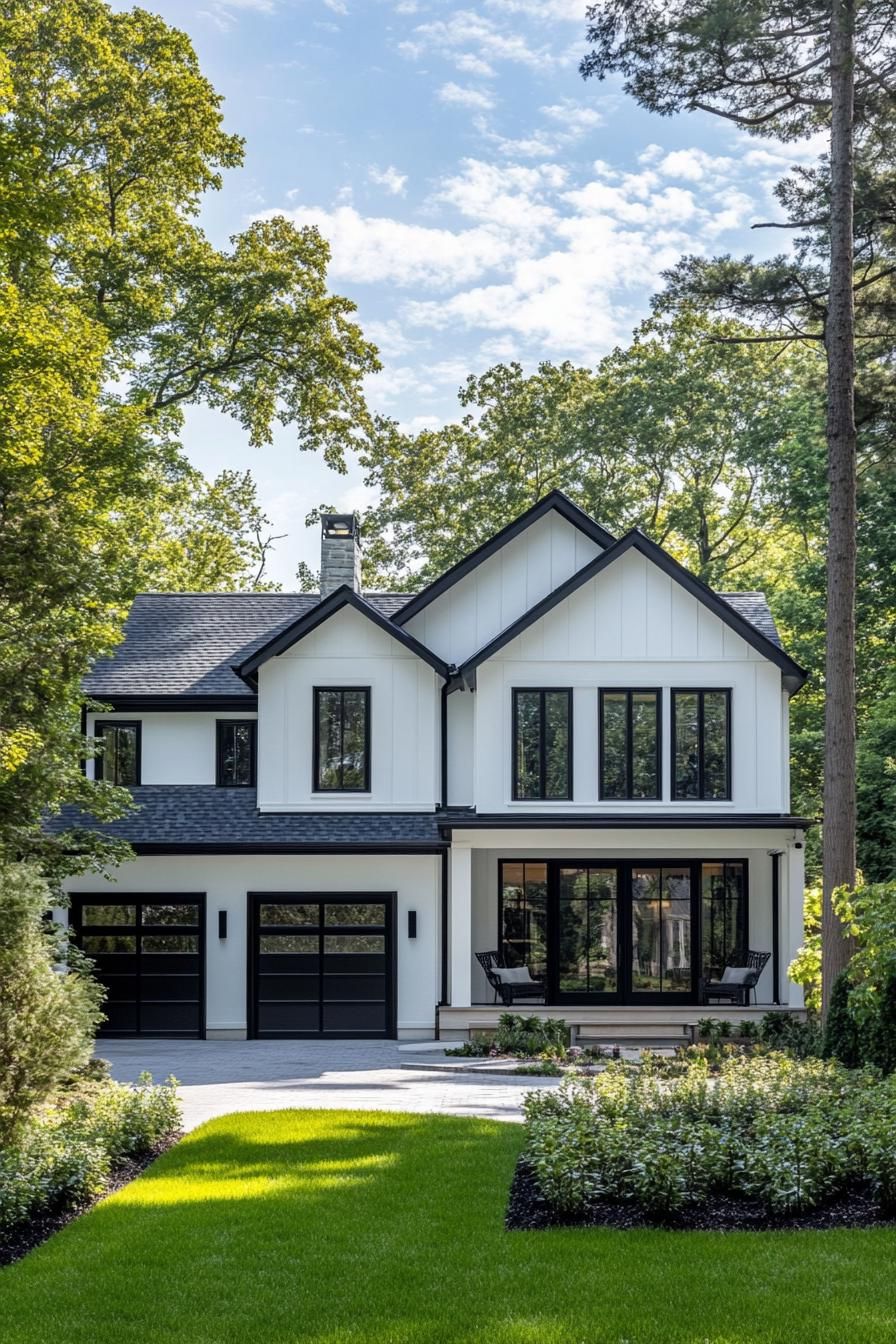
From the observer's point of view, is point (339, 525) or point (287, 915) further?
point (339, 525)

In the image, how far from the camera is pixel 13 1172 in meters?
8.86

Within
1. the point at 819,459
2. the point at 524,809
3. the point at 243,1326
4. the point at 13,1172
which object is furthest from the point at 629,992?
the point at 243,1326

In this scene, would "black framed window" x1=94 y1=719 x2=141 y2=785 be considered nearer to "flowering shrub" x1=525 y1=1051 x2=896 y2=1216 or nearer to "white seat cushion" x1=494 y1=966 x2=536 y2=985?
"white seat cushion" x1=494 y1=966 x2=536 y2=985

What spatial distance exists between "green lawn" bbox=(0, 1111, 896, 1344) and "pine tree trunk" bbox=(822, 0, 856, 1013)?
381 inches

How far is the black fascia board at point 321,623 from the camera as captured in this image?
73.8ft

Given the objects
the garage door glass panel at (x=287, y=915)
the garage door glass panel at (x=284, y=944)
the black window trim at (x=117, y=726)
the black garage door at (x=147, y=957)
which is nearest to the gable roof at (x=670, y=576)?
the garage door glass panel at (x=287, y=915)

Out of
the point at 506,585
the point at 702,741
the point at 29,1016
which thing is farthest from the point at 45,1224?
the point at 506,585

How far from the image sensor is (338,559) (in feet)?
83.0

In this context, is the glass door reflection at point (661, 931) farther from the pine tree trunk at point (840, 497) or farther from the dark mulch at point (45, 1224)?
the dark mulch at point (45, 1224)

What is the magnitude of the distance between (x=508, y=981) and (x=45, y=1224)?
45.5ft

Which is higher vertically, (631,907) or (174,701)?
(174,701)

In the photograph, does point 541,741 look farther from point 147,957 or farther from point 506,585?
point 147,957

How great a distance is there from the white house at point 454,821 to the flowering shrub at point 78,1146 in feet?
31.4

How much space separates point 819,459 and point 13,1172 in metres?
24.5
